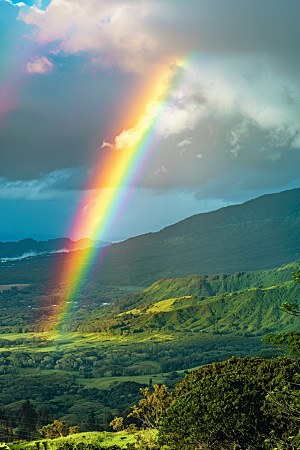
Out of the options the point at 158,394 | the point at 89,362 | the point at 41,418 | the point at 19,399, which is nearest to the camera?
the point at 158,394

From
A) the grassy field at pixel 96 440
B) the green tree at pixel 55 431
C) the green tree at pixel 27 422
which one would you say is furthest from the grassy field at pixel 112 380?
the grassy field at pixel 96 440

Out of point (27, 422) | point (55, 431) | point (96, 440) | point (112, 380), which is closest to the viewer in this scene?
point (96, 440)

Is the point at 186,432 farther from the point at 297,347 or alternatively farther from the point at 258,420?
the point at 297,347

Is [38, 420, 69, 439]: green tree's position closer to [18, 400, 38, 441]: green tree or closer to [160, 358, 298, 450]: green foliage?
[18, 400, 38, 441]: green tree

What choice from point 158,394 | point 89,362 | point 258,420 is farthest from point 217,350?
point 258,420

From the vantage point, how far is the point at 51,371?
6683 inches

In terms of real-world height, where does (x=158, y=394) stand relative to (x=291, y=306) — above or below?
below

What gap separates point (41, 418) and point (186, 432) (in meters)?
66.9

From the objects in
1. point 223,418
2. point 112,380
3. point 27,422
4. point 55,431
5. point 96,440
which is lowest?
point 112,380

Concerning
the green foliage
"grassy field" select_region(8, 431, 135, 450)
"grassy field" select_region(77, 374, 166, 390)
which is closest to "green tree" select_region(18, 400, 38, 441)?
"grassy field" select_region(8, 431, 135, 450)

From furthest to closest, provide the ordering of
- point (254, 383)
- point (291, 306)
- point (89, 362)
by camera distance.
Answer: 1. point (89, 362)
2. point (254, 383)
3. point (291, 306)

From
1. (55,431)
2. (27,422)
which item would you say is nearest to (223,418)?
(55,431)

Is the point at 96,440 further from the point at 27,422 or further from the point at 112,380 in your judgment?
the point at 112,380

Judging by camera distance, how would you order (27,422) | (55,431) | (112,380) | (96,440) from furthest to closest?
(112,380) → (27,422) → (55,431) → (96,440)
